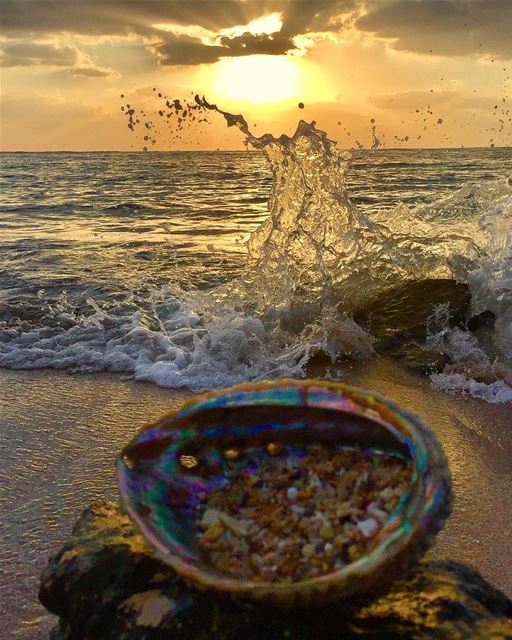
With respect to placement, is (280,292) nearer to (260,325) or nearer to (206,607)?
(260,325)

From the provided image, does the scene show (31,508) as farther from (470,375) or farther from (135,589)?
(470,375)

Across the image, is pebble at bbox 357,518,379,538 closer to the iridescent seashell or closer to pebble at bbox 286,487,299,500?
the iridescent seashell

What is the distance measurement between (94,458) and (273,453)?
6.03 feet

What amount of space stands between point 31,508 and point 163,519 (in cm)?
153

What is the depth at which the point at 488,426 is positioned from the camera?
151 inches

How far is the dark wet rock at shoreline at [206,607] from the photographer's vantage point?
143cm

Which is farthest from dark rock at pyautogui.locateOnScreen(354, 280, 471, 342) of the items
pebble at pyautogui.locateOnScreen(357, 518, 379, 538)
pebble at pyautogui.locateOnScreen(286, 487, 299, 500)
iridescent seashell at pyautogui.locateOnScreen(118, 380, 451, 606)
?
pebble at pyautogui.locateOnScreen(357, 518, 379, 538)

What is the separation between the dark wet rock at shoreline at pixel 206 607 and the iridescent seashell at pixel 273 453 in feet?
0.31

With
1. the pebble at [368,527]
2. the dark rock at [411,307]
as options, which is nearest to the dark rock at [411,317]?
the dark rock at [411,307]

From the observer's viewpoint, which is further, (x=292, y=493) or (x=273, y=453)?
(x=273, y=453)

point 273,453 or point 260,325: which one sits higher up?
point 273,453

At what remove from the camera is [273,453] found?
1.79 meters

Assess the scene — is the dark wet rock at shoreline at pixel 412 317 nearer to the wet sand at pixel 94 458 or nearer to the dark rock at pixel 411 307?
the dark rock at pixel 411 307

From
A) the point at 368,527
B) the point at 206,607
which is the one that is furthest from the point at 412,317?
the point at 206,607
